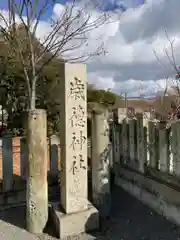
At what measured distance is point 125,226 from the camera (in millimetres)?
3477

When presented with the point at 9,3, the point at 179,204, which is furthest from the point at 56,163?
the point at 9,3

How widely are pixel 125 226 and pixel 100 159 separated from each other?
105cm

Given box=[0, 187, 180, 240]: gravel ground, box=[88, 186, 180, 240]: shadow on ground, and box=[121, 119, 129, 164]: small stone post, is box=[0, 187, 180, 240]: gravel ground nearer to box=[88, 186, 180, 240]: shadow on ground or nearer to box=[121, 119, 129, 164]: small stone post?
box=[88, 186, 180, 240]: shadow on ground

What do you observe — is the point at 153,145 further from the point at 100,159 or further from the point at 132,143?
the point at 100,159

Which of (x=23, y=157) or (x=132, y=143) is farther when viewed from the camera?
(x=23, y=157)

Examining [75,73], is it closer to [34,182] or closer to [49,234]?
[34,182]

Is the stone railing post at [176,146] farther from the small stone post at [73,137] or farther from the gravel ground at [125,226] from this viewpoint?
the small stone post at [73,137]

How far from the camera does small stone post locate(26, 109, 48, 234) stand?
335 cm

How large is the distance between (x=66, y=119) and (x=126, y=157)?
5.94 ft

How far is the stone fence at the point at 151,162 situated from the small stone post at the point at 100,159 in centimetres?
→ 58

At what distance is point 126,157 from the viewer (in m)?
4.67

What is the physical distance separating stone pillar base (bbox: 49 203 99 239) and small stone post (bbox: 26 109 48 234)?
23 cm

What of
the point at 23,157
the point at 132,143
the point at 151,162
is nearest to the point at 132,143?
the point at 132,143

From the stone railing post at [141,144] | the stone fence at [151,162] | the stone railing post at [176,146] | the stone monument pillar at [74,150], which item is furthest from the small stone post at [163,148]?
the stone monument pillar at [74,150]
